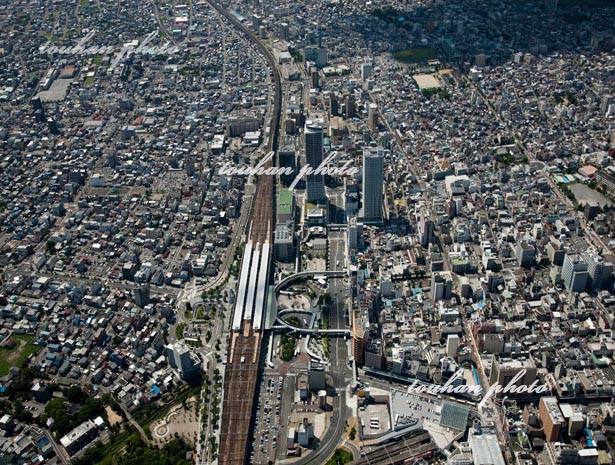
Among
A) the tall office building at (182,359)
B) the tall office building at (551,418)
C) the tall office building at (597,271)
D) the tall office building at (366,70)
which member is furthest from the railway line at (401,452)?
the tall office building at (366,70)

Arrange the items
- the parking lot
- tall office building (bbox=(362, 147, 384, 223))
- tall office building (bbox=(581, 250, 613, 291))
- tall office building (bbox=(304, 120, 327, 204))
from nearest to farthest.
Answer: the parking lot → tall office building (bbox=(581, 250, 613, 291)) → tall office building (bbox=(362, 147, 384, 223)) → tall office building (bbox=(304, 120, 327, 204))

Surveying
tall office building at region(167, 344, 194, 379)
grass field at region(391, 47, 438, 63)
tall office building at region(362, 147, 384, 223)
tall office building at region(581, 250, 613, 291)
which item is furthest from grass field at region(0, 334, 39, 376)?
grass field at region(391, 47, 438, 63)

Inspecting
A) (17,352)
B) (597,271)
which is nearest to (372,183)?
(597,271)

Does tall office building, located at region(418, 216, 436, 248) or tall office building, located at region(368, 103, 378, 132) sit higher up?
tall office building, located at region(368, 103, 378, 132)

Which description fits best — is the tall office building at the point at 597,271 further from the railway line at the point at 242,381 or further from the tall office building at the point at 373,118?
the tall office building at the point at 373,118

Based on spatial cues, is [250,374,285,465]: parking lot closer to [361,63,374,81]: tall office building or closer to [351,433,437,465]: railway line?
[351,433,437,465]: railway line

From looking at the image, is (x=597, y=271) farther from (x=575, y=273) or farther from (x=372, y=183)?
(x=372, y=183)
